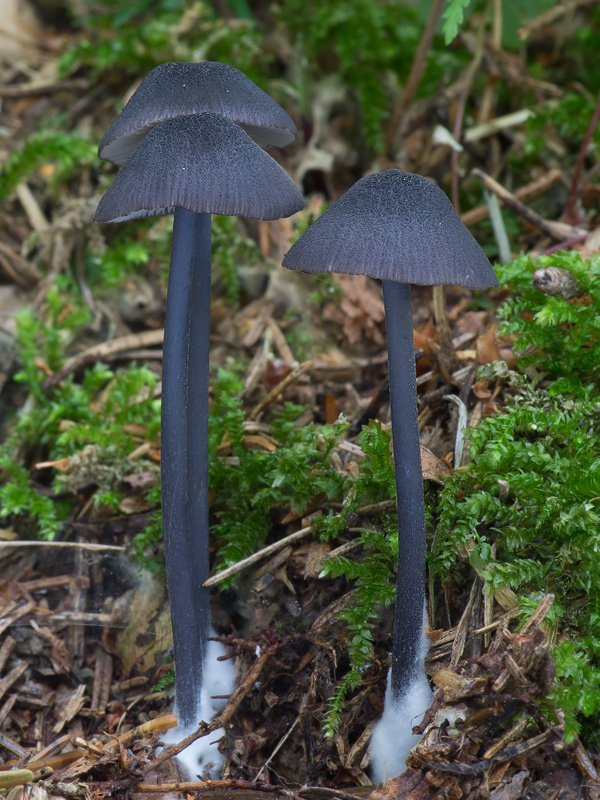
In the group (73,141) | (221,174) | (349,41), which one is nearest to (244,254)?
(73,141)

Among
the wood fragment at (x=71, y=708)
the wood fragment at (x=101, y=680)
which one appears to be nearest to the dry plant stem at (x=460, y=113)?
the wood fragment at (x=101, y=680)

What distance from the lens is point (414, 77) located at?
11.8 ft

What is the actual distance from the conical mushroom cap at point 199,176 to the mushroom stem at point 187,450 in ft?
0.83

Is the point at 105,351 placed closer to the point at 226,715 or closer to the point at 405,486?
the point at 226,715

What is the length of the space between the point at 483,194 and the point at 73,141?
2.22m

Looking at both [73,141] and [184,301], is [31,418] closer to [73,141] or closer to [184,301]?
[184,301]

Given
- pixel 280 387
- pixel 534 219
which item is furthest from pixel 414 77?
pixel 280 387

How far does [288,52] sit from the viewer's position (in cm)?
435

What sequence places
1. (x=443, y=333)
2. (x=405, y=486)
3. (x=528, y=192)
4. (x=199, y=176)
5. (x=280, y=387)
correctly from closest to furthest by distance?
(x=199, y=176) < (x=405, y=486) < (x=443, y=333) < (x=280, y=387) < (x=528, y=192)

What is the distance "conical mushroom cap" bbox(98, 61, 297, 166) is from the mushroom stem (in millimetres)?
271

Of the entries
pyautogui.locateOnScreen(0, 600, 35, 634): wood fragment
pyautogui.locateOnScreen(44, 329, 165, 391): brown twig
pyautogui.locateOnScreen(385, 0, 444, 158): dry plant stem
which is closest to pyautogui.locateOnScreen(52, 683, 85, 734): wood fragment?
pyautogui.locateOnScreen(0, 600, 35, 634): wood fragment

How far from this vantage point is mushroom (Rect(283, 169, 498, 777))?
A: 1677mm

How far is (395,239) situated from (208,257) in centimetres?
76

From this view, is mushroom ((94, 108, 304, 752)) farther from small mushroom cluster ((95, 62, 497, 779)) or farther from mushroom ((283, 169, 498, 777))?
mushroom ((283, 169, 498, 777))
